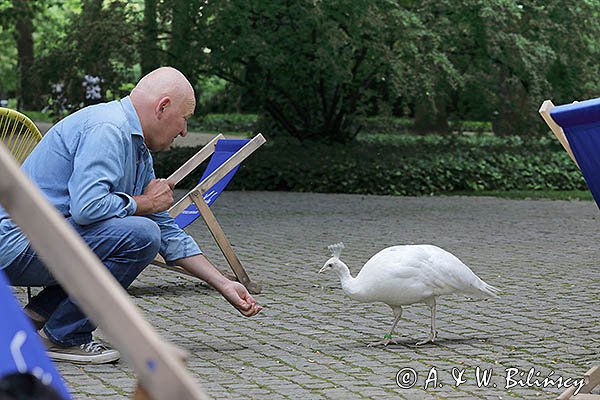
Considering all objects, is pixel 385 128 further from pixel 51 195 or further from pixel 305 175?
pixel 51 195

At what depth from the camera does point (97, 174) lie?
479 cm

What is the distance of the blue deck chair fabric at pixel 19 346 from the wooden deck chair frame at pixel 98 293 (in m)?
0.33

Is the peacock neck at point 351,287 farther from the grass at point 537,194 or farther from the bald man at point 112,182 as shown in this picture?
the grass at point 537,194

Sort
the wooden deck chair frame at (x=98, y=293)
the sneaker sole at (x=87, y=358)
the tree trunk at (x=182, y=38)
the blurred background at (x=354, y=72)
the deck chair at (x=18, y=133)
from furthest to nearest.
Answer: the tree trunk at (x=182, y=38) < the blurred background at (x=354, y=72) < the deck chair at (x=18, y=133) < the sneaker sole at (x=87, y=358) < the wooden deck chair frame at (x=98, y=293)

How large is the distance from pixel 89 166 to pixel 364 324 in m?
2.20

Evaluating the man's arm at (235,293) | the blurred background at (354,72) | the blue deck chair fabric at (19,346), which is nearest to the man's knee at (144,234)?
the man's arm at (235,293)

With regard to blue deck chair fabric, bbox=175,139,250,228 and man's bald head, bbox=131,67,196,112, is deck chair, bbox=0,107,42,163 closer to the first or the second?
blue deck chair fabric, bbox=175,139,250,228

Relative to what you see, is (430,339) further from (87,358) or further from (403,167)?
(403,167)

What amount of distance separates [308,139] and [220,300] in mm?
12458

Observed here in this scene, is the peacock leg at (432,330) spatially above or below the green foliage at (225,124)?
above

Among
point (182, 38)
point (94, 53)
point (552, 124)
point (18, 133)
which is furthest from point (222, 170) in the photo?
point (94, 53)

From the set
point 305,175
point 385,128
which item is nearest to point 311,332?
point 305,175

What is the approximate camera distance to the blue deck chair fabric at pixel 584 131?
14.3 feet

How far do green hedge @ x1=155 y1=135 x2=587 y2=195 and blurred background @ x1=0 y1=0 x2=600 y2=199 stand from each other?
3 cm
